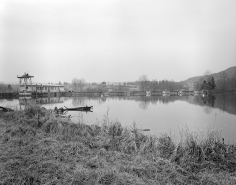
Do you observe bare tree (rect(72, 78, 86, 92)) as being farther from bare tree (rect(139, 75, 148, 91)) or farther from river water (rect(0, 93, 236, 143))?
river water (rect(0, 93, 236, 143))

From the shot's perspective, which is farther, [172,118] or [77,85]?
[77,85]

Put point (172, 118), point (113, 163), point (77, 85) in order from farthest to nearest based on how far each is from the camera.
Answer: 1. point (77, 85)
2. point (172, 118)
3. point (113, 163)

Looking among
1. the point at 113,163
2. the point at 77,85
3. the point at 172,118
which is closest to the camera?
the point at 113,163

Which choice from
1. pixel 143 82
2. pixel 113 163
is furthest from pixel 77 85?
pixel 113 163

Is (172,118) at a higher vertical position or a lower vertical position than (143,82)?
lower

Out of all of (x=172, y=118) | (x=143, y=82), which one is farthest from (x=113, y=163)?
(x=143, y=82)

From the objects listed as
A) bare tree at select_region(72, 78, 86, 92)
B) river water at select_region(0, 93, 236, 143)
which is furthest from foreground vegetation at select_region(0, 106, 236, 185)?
bare tree at select_region(72, 78, 86, 92)

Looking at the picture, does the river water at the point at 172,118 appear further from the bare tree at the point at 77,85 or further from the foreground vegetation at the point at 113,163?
the bare tree at the point at 77,85

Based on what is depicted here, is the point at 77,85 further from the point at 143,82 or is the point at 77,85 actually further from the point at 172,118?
the point at 172,118

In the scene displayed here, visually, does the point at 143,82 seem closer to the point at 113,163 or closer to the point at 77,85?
the point at 77,85

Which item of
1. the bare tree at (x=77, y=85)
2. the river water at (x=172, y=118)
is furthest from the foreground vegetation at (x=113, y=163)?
the bare tree at (x=77, y=85)

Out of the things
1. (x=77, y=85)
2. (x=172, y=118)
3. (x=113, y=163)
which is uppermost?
(x=77, y=85)

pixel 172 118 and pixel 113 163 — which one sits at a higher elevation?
pixel 113 163

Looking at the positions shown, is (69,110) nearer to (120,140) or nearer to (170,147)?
(120,140)
